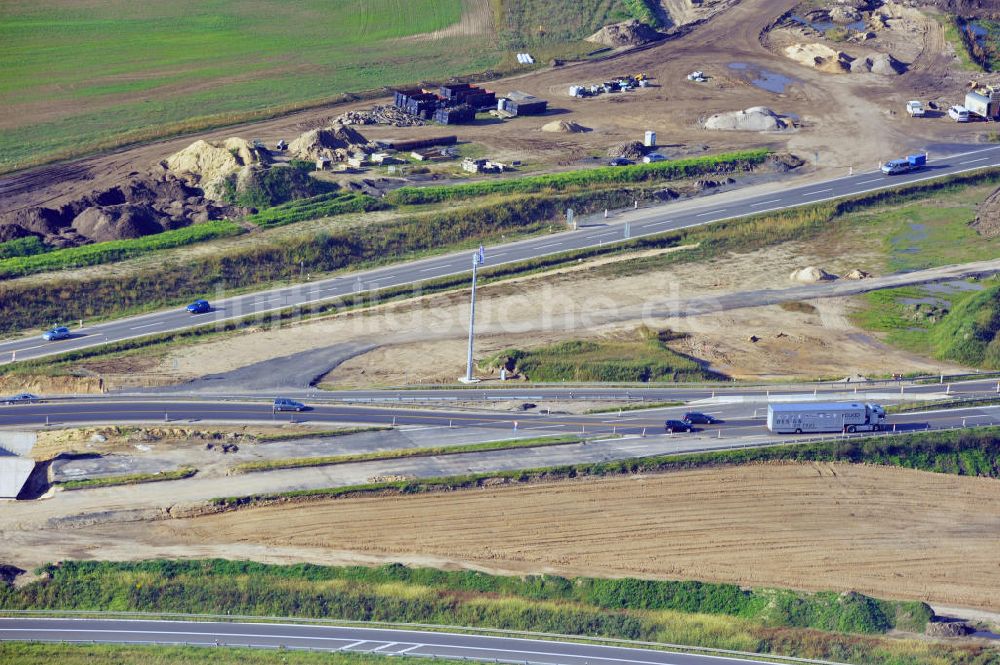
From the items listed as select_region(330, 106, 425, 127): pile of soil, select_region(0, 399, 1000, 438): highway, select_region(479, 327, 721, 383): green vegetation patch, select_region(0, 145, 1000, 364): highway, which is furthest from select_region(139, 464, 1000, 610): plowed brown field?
select_region(330, 106, 425, 127): pile of soil

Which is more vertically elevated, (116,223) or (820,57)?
Answer: (820,57)

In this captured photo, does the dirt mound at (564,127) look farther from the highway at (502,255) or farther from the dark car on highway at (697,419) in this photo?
the dark car on highway at (697,419)

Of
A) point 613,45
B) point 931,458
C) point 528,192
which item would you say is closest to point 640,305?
point 528,192

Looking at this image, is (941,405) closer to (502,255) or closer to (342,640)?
(502,255)

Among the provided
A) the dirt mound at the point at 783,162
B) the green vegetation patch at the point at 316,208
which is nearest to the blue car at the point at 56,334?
the green vegetation patch at the point at 316,208

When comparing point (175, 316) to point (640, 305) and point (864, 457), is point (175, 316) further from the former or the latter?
point (864, 457)

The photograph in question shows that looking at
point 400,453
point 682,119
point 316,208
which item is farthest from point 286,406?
point 682,119

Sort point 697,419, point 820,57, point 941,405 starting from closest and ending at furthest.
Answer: point 697,419
point 941,405
point 820,57
